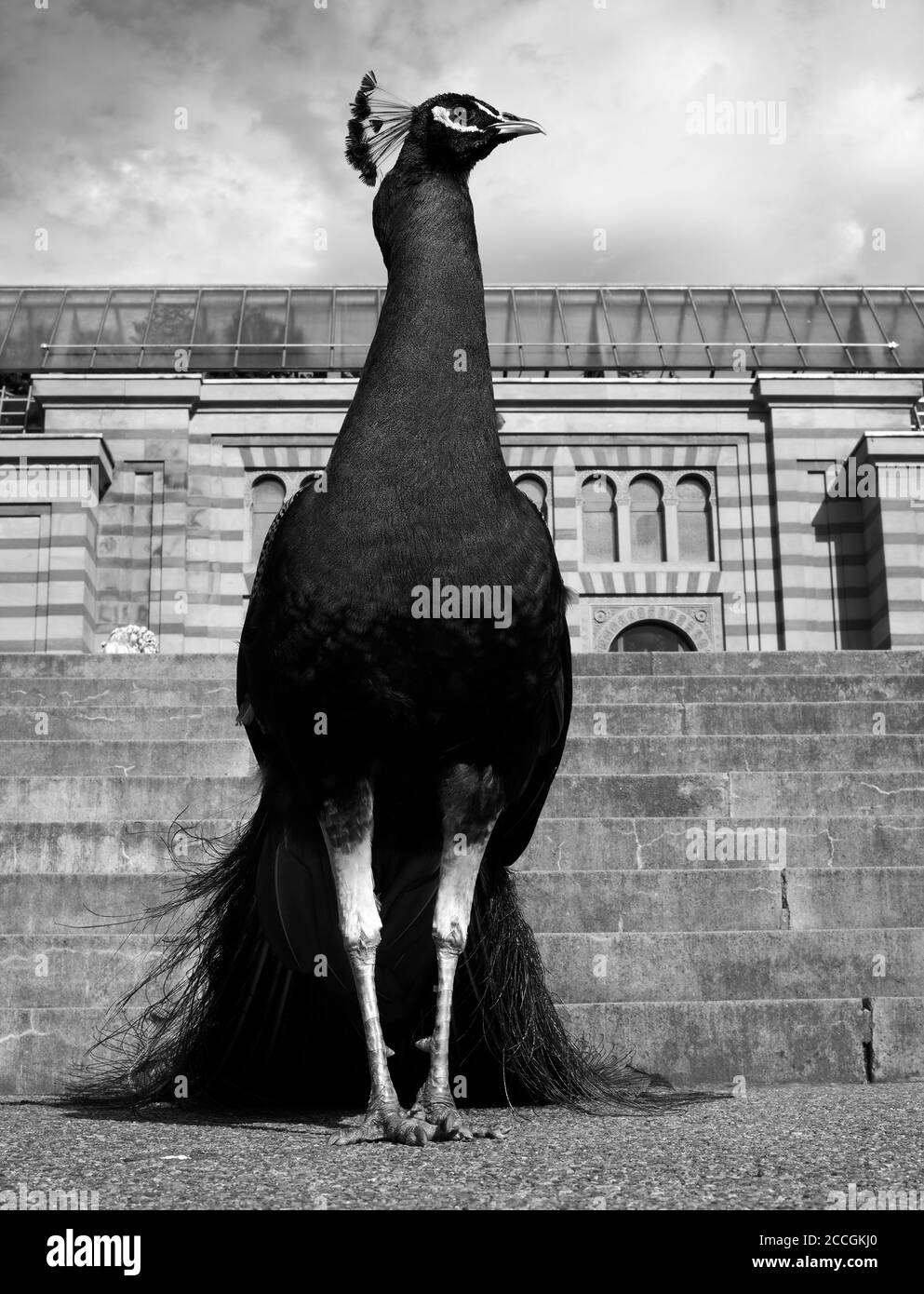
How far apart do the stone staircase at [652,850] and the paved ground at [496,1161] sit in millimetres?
1288

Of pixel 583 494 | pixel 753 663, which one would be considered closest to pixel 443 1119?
pixel 753 663

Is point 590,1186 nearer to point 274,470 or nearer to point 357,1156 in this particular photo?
point 357,1156

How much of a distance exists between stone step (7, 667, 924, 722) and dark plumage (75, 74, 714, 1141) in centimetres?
654

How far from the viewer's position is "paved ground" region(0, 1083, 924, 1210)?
10.9ft

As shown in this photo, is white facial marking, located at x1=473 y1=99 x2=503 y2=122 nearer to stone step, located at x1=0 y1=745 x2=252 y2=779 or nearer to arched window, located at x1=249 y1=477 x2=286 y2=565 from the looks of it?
stone step, located at x1=0 y1=745 x2=252 y2=779

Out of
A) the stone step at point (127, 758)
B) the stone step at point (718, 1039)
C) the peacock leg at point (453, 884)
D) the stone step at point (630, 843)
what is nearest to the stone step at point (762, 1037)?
the stone step at point (718, 1039)

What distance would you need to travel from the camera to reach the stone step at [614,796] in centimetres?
933

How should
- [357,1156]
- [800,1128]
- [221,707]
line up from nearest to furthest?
1. [357,1156]
2. [800,1128]
3. [221,707]

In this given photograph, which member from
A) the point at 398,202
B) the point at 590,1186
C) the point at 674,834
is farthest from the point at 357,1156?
the point at 674,834

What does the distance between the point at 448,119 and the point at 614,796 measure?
540 centimetres

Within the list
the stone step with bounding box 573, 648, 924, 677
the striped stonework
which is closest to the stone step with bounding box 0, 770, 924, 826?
the stone step with bounding box 573, 648, 924, 677

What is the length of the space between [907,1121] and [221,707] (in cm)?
778

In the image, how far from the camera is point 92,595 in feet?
99.1

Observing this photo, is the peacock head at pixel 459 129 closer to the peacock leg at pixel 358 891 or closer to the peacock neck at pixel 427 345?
the peacock neck at pixel 427 345
